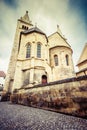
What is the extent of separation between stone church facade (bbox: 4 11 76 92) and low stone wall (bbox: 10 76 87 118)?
17.0 feet

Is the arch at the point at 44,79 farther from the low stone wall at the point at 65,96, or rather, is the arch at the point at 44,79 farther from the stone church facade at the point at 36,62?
the low stone wall at the point at 65,96

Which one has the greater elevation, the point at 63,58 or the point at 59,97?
the point at 63,58

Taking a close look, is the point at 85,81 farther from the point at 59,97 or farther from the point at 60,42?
the point at 60,42

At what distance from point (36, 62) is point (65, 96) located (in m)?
10.4

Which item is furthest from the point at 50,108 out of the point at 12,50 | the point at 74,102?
the point at 12,50

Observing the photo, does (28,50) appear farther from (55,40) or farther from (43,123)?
(43,123)

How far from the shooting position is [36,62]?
1487 cm

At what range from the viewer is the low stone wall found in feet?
13.7

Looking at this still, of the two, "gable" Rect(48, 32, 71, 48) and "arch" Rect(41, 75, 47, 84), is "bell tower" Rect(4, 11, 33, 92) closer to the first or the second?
"arch" Rect(41, 75, 47, 84)

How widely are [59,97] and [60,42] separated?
2048 centimetres

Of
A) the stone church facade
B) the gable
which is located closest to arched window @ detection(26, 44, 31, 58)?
the stone church facade

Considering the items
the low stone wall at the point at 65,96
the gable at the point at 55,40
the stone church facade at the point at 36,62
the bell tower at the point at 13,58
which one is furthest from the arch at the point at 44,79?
the gable at the point at 55,40

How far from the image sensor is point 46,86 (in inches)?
260

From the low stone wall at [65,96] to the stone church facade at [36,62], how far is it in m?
5.18
